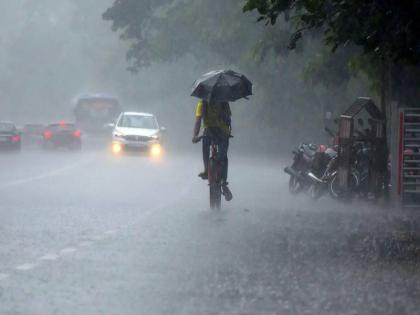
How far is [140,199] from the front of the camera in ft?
74.6

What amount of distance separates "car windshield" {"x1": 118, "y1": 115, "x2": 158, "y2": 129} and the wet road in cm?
2466

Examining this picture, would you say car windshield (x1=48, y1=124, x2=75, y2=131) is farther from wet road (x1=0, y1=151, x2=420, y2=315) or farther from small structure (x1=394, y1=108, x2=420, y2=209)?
small structure (x1=394, y1=108, x2=420, y2=209)

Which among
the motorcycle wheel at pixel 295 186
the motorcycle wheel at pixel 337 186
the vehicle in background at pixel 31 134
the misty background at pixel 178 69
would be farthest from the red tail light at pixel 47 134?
the motorcycle wheel at pixel 337 186

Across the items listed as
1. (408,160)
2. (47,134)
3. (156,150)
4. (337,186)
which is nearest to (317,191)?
(337,186)

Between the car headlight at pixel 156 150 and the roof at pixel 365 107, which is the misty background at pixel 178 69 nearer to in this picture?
the car headlight at pixel 156 150

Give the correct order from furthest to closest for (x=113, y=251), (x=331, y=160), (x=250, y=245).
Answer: (x=331, y=160), (x=250, y=245), (x=113, y=251)

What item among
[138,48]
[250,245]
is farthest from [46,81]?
[250,245]

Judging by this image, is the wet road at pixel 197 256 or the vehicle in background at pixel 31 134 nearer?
the wet road at pixel 197 256

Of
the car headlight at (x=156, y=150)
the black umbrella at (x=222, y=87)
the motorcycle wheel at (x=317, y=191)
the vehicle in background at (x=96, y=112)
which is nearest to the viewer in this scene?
the black umbrella at (x=222, y=87)

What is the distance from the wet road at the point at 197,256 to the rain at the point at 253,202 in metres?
0.03

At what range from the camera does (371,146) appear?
23.9m

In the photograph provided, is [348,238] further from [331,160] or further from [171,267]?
[331,160]

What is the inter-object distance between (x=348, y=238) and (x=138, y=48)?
47603 mm

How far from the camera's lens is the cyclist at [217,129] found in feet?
64.1
